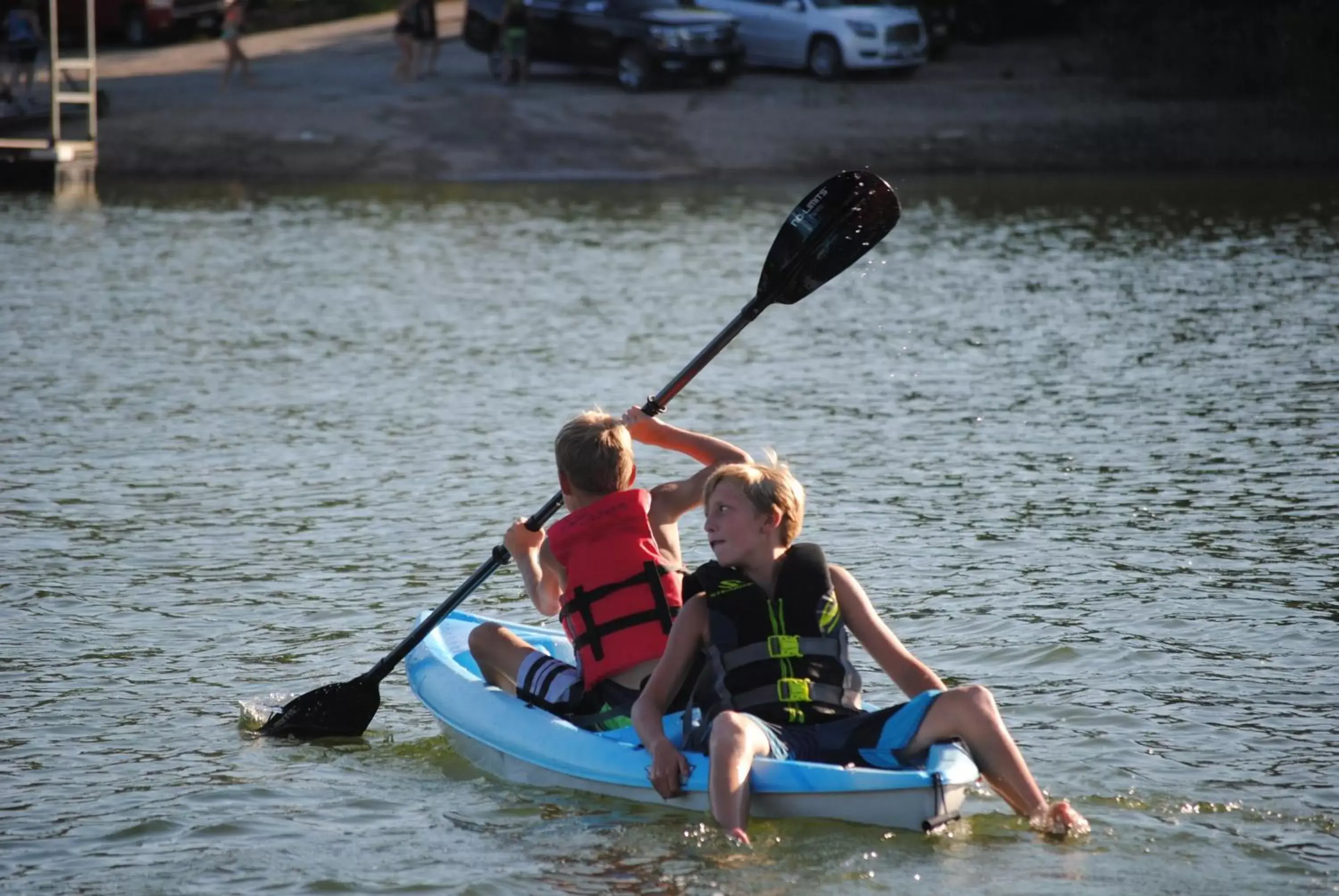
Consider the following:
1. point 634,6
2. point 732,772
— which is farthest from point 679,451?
point 634,6

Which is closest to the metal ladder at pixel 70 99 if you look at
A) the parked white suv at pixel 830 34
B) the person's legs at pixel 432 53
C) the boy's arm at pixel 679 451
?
the person's legs at pixel 432 53

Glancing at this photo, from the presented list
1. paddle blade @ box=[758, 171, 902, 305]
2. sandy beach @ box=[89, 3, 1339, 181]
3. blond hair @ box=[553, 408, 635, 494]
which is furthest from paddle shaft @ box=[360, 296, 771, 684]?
sandy beach @ box=[89, 3, 1339, 181]

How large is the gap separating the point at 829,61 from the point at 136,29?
12.5m

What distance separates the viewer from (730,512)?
5.24 m

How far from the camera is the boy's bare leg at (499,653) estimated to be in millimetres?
6223

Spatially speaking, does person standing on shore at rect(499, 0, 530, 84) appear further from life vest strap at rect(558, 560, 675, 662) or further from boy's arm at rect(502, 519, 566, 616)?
life vest strap at rect(558, 560, 675, 662)

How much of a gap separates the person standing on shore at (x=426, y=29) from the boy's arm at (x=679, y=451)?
22.4 m

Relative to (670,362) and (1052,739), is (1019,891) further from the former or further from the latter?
(670,362)

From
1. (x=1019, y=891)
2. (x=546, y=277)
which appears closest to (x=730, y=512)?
(x=1019, y=891)

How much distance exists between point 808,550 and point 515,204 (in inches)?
698

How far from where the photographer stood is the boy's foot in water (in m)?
5.23

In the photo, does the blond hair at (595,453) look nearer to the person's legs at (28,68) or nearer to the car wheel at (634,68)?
the car wheel at (634,68)

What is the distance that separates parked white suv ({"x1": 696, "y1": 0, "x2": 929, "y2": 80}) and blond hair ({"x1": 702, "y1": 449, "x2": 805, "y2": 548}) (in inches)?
910

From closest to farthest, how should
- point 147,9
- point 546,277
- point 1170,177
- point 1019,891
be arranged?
point 1019,891 → point 546,277 → point 1170,177 → point 147,9
